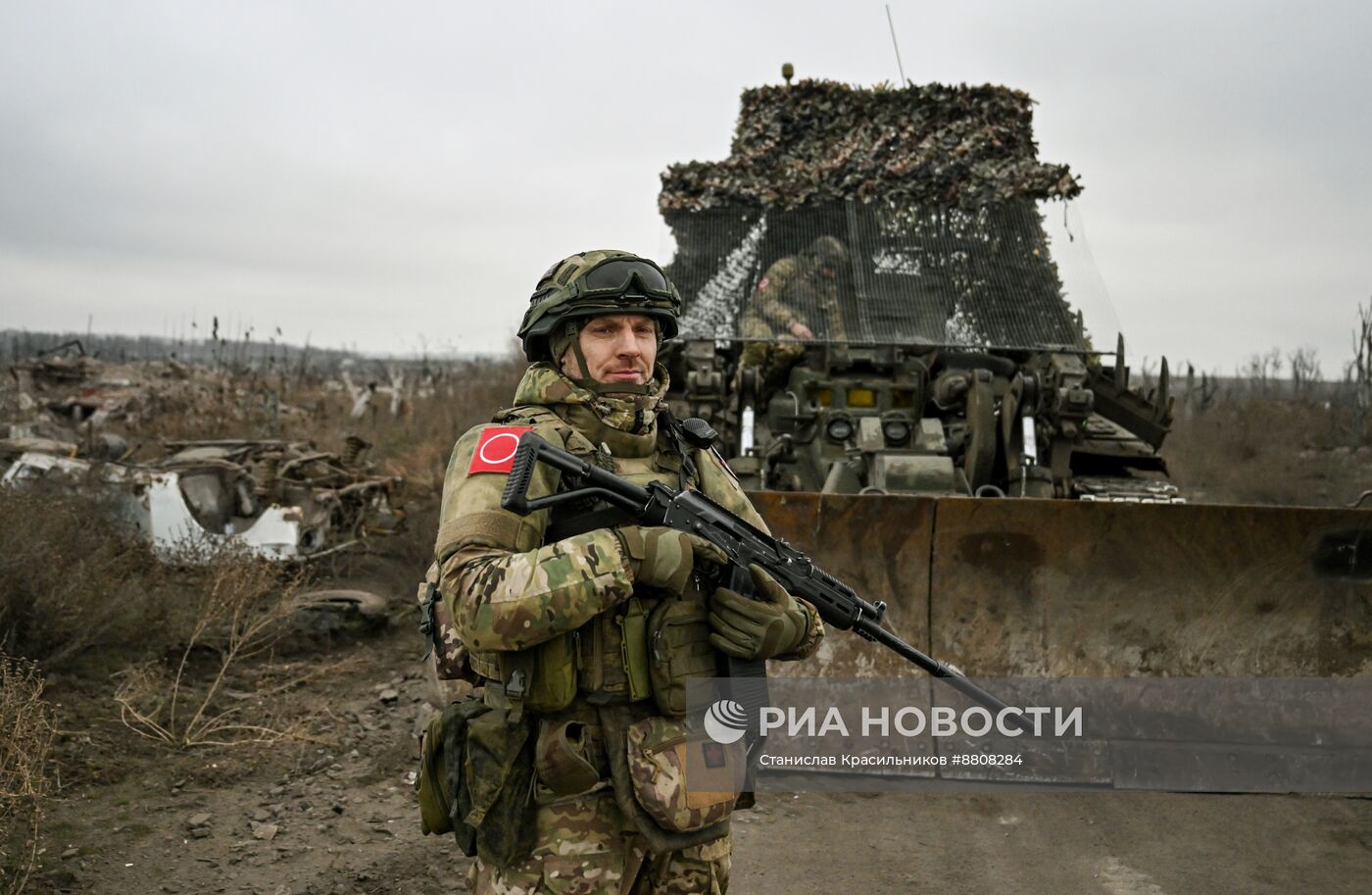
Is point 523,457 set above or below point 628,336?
below

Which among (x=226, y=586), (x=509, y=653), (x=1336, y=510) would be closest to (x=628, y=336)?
(x=509, y=653)

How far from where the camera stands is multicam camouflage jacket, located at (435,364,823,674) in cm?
194

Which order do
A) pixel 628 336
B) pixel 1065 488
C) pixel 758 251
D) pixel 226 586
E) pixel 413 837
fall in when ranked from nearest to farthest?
pixel 628 336 < pixel 413 837 < pixel 226 586 < pixel 1065 488 < pixel 758 251

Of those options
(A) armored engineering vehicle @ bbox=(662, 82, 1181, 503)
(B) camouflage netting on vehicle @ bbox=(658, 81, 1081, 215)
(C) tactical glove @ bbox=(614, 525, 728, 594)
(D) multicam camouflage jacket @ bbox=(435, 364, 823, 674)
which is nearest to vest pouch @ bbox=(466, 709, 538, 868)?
(D) multicam camouflage jacket @ bbox=(435, 364, 823, 674)

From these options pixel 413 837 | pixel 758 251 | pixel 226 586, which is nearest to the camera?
pixel 413 837

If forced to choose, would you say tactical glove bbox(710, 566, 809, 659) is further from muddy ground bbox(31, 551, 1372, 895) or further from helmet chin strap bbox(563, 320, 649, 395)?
muddy ground bbox(31, 551, 1372, 895)

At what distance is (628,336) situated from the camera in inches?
91.3

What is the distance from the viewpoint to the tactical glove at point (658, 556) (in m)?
2.05

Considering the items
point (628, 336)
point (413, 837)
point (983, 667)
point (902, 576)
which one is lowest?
point (413, 837)

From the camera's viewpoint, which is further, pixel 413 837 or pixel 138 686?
pixel 138 686

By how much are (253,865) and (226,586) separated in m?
2.49

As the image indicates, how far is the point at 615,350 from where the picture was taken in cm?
231

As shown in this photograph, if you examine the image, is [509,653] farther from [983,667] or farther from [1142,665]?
[1142,665]

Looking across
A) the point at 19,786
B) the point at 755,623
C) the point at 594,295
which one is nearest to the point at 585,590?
the point at 755,623
